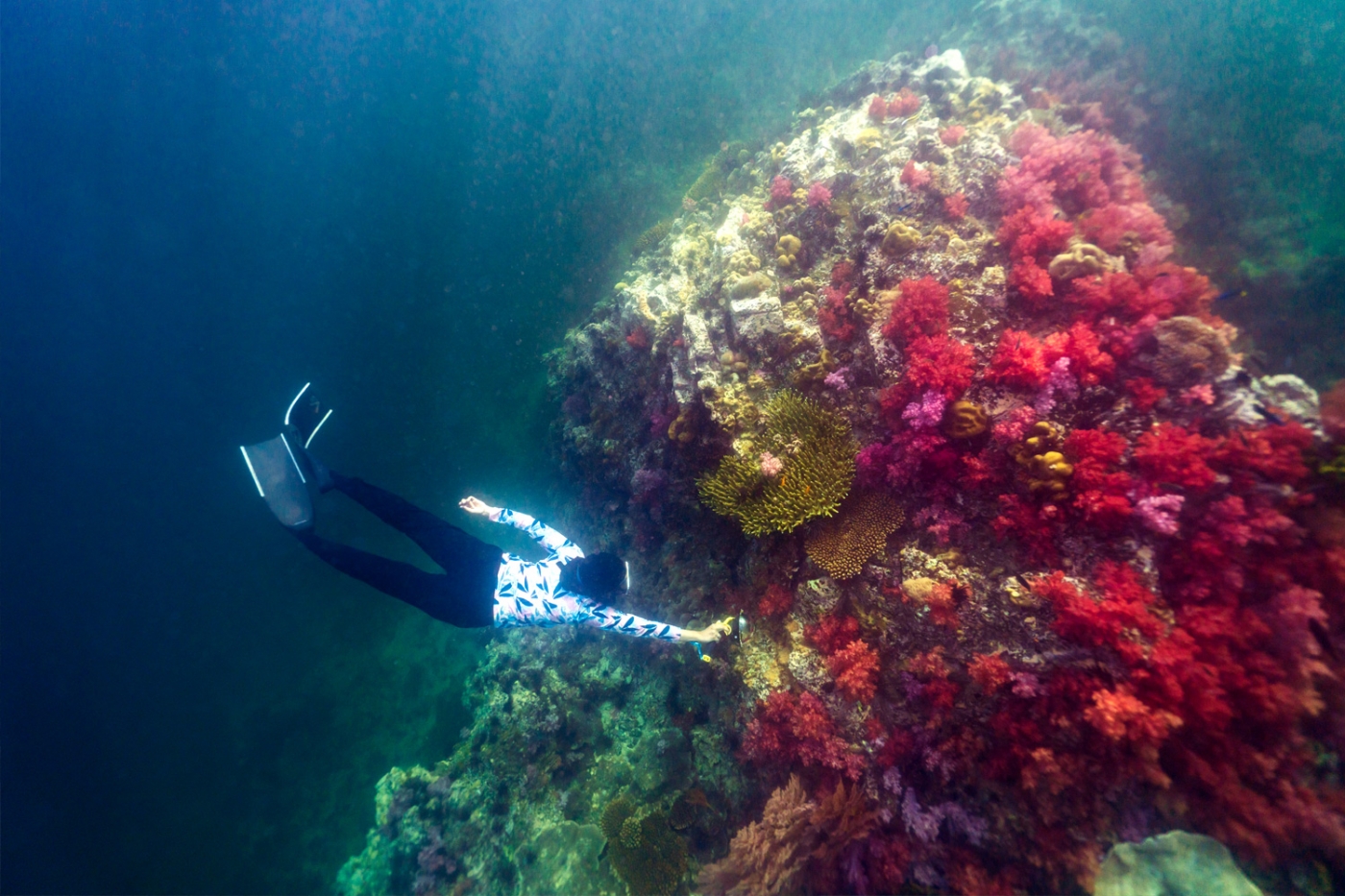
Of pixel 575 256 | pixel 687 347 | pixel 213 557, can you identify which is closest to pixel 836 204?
pixel 687 347

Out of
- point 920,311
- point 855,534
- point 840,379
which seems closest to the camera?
point 920,311

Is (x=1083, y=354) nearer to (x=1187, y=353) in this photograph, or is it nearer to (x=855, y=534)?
(x=1187, y=353)

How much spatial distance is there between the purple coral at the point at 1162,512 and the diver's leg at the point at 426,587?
6.88 meters

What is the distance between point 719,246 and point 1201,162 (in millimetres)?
9167

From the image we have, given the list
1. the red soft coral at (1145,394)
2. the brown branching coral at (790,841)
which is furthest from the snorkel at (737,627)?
the red soft coral at (1145,394)

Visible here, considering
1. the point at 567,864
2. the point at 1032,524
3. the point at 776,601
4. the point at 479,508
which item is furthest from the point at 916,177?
the point at 567,864

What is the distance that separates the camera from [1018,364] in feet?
13.1

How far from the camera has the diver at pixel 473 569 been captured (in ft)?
17.3

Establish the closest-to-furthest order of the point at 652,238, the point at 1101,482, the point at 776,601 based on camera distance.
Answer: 1. the point at 1101,482
2. the point at 776,601
3. the point at 652,238

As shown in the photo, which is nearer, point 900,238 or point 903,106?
point 900,238

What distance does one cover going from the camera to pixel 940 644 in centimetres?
412

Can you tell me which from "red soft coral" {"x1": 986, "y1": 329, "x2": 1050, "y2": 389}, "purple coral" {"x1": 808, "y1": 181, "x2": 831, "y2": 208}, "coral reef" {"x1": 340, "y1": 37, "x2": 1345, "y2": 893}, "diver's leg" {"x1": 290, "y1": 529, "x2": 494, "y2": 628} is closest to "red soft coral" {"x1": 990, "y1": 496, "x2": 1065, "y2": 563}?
"coral reef" {"x1": 340, "y1": 37, "x2": 1345, "y2": 893}

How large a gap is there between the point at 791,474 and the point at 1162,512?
2.81 meters

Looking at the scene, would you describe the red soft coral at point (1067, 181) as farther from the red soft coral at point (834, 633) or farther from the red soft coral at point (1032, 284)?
the red soft coral at point (834, 633)
